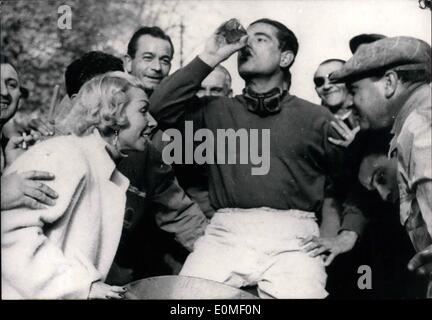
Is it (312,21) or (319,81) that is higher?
(312,21)

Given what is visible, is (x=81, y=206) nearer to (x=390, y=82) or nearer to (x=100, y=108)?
(x=100, y=108)

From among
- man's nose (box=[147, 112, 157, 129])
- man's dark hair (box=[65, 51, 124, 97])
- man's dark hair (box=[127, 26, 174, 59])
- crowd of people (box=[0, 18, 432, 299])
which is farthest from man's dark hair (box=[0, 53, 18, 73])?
man's nose (box=[147, 112, 157, 129])

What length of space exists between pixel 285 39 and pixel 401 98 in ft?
2.06

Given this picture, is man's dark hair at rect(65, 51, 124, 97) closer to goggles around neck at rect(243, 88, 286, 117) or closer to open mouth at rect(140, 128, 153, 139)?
open mouth at rect(140, 128, 153, 139)

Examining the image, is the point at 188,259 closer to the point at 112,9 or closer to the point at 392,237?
the point at 392,237

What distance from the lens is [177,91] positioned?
370 cm

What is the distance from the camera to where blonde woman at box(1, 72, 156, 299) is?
3.25m

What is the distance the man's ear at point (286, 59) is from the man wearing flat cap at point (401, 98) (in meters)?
0.23

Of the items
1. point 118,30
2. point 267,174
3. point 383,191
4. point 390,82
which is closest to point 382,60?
point 390,82

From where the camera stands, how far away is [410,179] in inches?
149

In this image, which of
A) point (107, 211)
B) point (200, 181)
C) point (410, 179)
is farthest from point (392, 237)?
point (107, 211)

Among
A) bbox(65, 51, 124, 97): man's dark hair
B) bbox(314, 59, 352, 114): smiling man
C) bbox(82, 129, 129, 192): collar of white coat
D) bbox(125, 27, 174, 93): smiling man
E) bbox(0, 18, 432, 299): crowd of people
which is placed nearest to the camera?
bbox(82, 129, 129, 192): collar of white coat

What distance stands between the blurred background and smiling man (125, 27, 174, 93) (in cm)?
5
